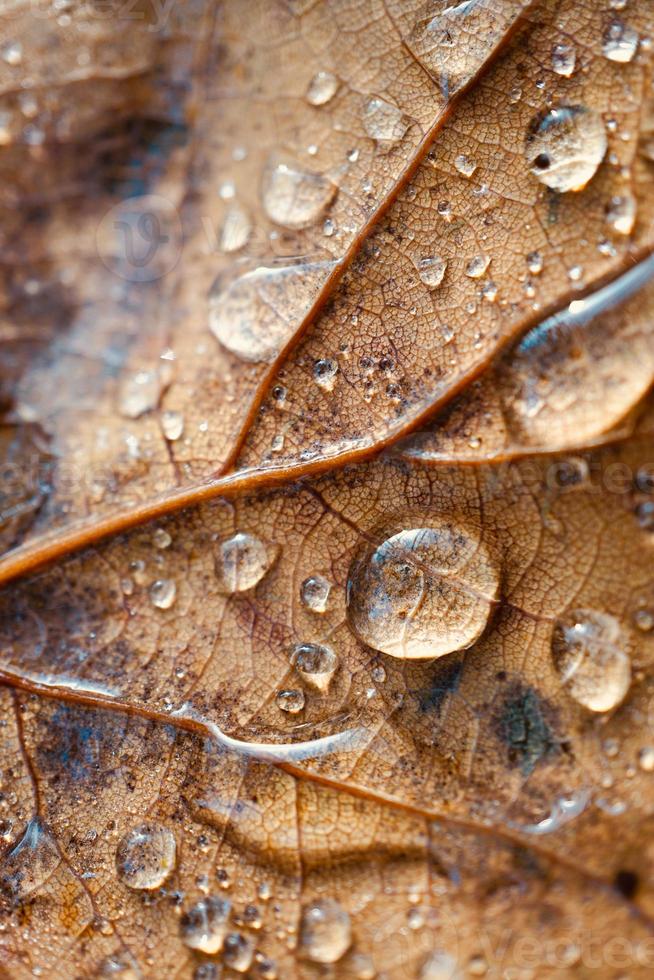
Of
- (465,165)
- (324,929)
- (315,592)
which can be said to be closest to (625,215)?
(465,165)

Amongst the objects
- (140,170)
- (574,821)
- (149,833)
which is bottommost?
(574,821)

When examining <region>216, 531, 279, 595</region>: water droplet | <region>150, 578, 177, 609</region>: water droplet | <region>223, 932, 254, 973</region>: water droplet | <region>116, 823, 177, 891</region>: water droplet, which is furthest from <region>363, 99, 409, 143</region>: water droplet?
<region>223, 932, 254, 973</region>: water droplet

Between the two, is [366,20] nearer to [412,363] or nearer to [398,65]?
[398,65]

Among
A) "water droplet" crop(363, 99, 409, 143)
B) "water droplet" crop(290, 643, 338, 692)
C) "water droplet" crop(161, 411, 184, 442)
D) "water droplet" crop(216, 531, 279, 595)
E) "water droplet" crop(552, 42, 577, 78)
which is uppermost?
"water droplet" crop(552, 42, 577, 78)

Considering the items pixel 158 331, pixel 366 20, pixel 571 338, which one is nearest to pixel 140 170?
pixel 158 331

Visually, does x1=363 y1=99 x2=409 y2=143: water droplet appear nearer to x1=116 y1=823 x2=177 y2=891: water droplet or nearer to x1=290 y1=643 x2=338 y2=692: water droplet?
x1=290 y1=643 x2=338 y2=692: water droplet
